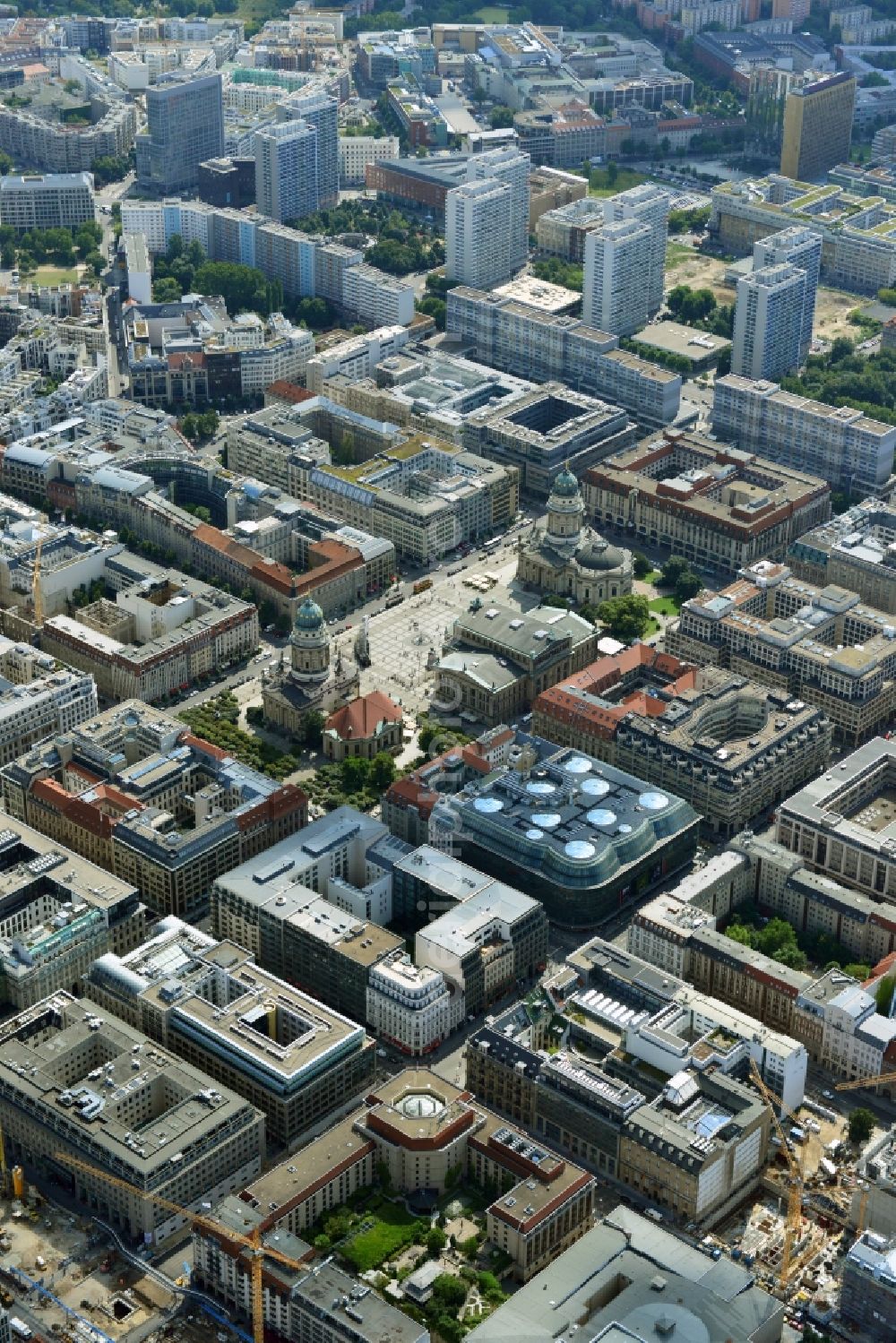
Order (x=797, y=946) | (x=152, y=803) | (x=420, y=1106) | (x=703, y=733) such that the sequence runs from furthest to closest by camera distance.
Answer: (x=703, y=733) → (x=152, y=803) → (x=797, y=946) → (x=420, y=1106)

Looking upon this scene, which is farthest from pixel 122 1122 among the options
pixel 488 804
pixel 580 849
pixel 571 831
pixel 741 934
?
pixel 741 934

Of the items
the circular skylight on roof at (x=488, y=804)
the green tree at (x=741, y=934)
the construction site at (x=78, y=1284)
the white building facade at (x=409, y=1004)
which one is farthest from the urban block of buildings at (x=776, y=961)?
the construction site at (x=78, y=1284)

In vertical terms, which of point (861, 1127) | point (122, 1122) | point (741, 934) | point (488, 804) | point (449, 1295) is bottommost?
point (449, 1295)

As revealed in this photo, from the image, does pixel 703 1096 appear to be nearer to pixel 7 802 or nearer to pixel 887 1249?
pixel 887 1249

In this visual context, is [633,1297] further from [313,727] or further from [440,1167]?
[313,727]

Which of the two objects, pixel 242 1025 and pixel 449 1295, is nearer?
pixel 449 1295

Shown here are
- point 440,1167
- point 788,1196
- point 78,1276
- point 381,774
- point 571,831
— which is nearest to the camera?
point 78,1276
